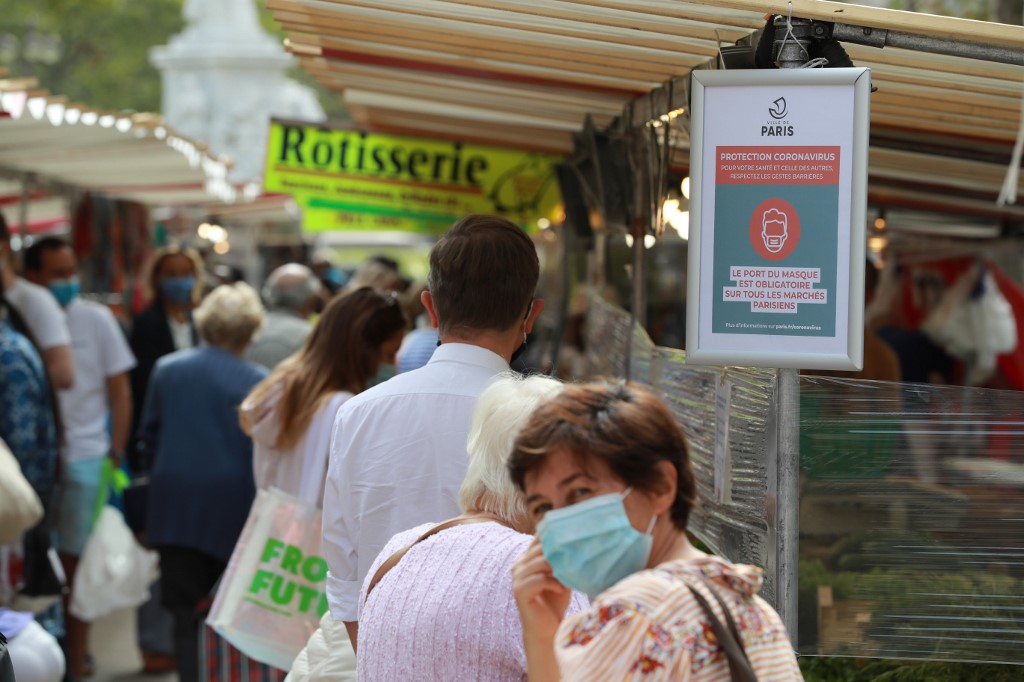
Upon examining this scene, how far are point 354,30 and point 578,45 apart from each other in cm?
80

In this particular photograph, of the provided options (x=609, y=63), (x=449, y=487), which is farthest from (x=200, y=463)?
(x=449, y=487)

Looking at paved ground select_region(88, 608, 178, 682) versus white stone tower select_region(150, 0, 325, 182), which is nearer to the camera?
paved ground select_region(88, 608, 178, 682)

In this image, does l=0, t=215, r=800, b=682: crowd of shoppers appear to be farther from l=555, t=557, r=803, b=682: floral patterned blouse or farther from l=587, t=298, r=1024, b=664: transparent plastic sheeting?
l=587, t=298, r=1024, b=664: transparent plastic sheeting

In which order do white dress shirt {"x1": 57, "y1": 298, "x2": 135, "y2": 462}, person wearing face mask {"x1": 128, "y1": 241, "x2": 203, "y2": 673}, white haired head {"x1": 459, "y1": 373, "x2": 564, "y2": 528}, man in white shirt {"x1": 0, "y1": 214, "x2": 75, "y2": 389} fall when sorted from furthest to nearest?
person wearing face mask {"x1": 128, "y1": 241, "x2": 203, "y2": 673}, white dress shirt {"x1": 57, "y1": 298, "x2": 135, "y2": 462}, man in white shirt {"x1": 0, "y1": 214, "x2": 75, "y2": 389}, white haired head {"x1": 459, "y1": 373, "x2": 564, "y2": 528}

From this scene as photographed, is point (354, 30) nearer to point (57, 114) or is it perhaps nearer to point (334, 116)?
point (57, 114)

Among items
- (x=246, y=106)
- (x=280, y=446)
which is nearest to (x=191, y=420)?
(x=280, y=446)

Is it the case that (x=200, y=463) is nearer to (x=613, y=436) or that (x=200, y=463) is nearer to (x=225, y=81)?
(x=613, y=436)

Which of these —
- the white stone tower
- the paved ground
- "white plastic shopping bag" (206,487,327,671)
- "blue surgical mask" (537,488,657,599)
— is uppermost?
the white stone tower

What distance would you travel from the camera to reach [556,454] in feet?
6.38

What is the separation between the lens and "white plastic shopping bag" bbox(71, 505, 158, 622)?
22.8 ft

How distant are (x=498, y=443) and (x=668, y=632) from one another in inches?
28.8

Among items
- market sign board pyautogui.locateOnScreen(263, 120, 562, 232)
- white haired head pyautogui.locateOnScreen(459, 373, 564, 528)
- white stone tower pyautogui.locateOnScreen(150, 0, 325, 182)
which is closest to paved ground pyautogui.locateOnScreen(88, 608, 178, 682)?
market sign board pyautogui.locateOnScreen(263, 120, 562, 232)

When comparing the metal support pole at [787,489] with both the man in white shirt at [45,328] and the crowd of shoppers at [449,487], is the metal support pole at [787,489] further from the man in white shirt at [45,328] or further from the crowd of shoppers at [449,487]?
the man in white shirt at [45,328]

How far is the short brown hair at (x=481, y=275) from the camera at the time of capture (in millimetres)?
3023
